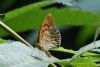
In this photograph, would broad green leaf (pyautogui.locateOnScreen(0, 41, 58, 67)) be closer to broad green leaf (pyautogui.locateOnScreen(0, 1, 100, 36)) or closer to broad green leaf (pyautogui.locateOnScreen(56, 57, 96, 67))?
broad green leaf (pyautogui.locateOnScreen(56, 57, 96, 67))

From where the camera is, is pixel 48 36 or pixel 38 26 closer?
pixel 48 36

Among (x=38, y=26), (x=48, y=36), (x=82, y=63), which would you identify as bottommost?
(x=82, y=63)

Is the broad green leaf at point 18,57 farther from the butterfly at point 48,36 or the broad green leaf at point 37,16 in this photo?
the broad green leaf at point 37,16

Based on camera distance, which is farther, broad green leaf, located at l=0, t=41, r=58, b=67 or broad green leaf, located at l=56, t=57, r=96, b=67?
broad green leaf, located at l=56, t=57, r=96, b=67

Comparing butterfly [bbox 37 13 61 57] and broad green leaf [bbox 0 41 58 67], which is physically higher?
butterfly [bbox 37 13 61 57]

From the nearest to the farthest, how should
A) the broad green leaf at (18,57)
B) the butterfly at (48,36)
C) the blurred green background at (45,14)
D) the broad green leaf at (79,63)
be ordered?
the broad green leaf at (18,57) < the broad green leaf at (79,63) < the butterfly at (48,36) < the blurred green background at (45,14)

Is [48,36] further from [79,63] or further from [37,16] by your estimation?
[37,16]

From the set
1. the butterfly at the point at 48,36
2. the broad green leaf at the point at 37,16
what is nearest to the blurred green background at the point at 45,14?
the broad green leaf at the point at 37,16

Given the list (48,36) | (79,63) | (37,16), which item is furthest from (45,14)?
(79,63)

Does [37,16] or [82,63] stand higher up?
[37,16]

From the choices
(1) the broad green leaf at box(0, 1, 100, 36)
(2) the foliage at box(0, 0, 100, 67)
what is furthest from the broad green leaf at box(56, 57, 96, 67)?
(1) the broad green leaf at box(0, 1, 100, 36)
